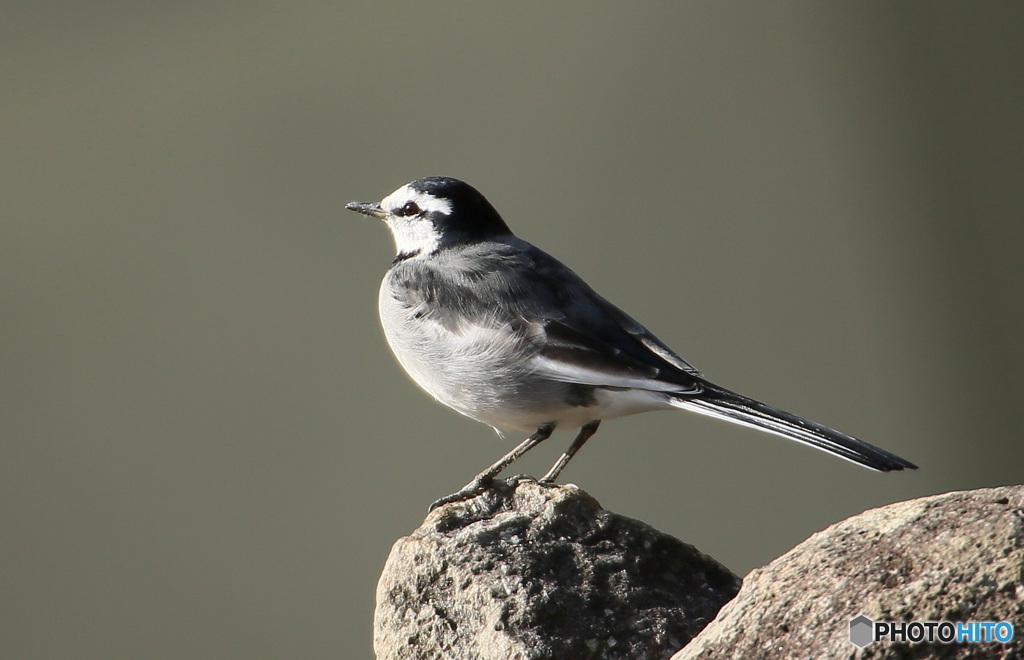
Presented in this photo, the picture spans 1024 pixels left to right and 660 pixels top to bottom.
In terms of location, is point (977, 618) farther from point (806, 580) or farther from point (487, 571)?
point (487, 571)

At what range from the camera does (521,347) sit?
2.62 m

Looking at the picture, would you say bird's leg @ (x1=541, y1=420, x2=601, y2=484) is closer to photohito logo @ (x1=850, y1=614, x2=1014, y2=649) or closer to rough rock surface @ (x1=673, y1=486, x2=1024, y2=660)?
rough rock surface @ (x1=673, y1=486, x2=1024, y2=660)

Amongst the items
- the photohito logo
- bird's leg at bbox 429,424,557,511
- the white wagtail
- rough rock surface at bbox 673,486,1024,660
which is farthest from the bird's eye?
the photohito logo

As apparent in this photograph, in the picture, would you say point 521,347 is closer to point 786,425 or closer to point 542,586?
point 542,586

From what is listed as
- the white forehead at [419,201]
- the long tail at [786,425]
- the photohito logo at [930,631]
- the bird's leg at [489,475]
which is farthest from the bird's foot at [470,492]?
the photohito logo at [930,631]

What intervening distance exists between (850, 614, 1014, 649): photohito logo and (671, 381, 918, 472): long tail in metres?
0.38

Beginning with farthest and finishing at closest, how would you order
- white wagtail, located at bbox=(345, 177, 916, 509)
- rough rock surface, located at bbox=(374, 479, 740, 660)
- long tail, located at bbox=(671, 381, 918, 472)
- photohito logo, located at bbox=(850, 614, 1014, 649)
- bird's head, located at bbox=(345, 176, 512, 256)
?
bird's head, located at bbox=(345, 176, 512, 256) → white wagtail, located at bbox=(345, 177, 916, 509) → rough rock surface, located at bbox=(374, 479, 740, 660) → long tail, located at bbox=(671, 381, 918, 472) → photohito logo, located at bbox=(850, 614, 1014, 649)

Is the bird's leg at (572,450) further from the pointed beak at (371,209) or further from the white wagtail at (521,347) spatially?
the pointed beak at (371,209)

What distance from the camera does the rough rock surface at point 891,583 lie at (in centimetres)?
143

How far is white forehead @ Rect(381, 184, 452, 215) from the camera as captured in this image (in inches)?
125

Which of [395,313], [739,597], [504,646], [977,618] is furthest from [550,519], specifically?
[977,618]

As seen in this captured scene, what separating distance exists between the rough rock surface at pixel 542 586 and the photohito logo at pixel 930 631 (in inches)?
28.5

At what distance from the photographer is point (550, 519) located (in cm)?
238

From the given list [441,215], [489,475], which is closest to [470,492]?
[489,475]
